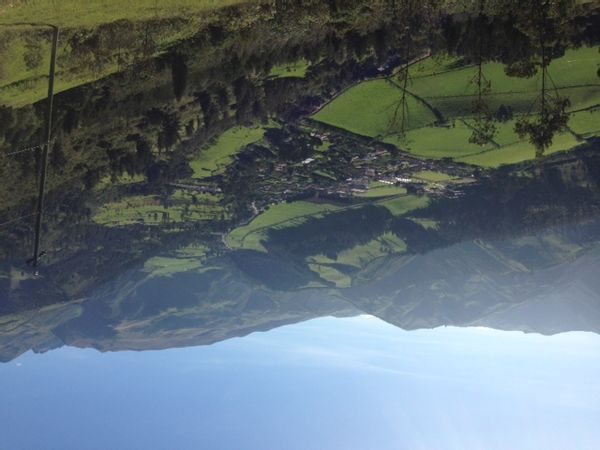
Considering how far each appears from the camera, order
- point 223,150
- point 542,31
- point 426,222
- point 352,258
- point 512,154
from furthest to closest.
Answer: point 352,258
point 426,222
point 512,154
point 223,150
point 542,31

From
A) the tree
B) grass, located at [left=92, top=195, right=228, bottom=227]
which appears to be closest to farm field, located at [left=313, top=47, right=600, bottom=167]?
the tree

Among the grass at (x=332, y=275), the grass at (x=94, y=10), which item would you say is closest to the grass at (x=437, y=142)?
the grass at (x=94, y=10)

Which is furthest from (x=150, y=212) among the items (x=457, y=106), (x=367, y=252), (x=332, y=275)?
(x=457, y=106)

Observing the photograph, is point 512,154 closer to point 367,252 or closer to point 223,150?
point 367,252

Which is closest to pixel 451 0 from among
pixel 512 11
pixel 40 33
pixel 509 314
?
pixel 512 11

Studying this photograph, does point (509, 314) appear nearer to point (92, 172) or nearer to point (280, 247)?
point (280, 247)

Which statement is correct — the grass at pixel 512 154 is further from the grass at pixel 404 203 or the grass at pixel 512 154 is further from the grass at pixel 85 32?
the grass at pixel 85 32
